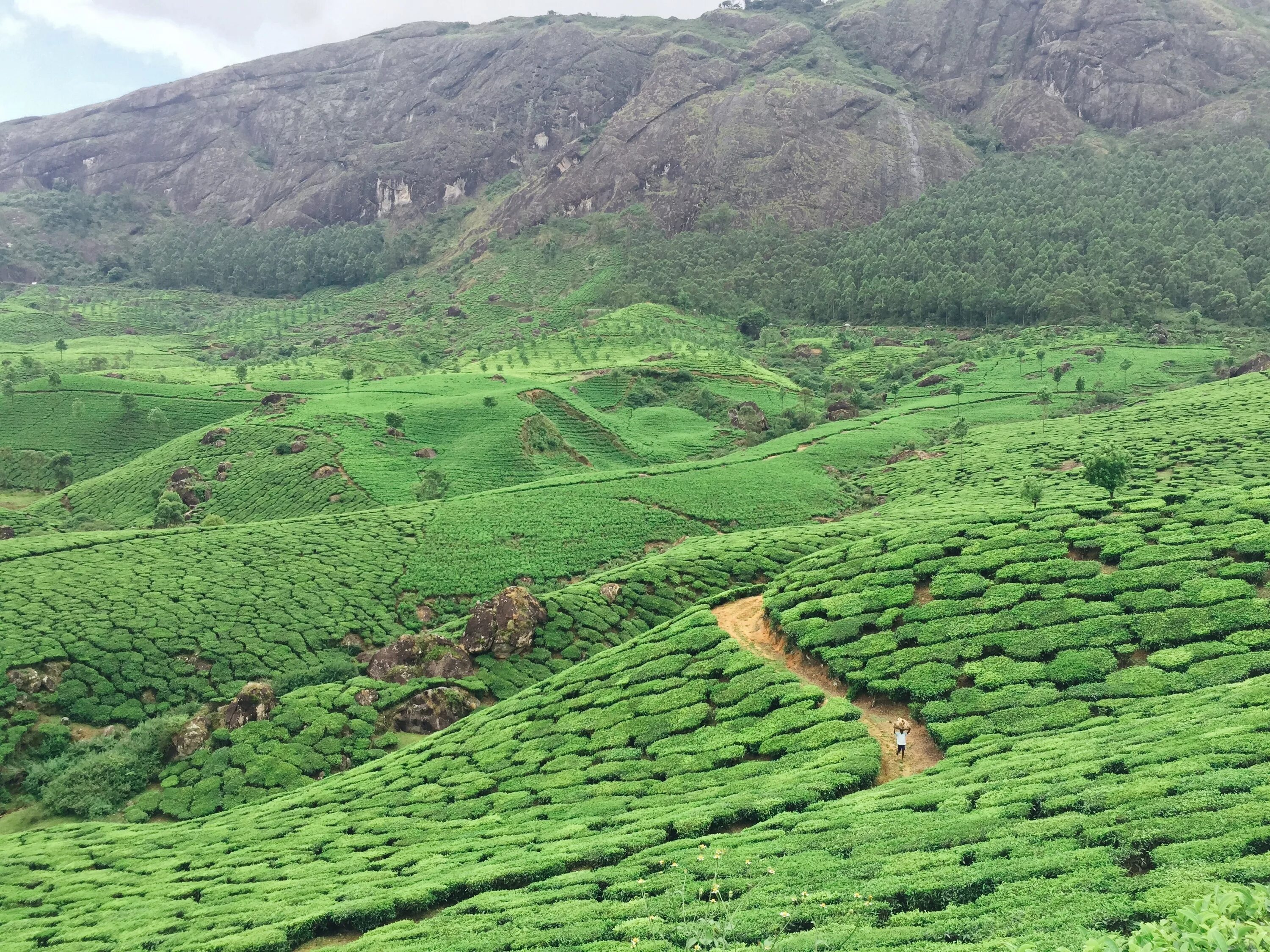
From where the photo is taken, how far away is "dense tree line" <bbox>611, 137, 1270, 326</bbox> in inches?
5728

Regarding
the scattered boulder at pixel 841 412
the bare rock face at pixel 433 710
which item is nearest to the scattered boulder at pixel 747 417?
the scattered boulder at pixel 841 412

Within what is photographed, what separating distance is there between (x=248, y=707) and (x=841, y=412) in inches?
3587

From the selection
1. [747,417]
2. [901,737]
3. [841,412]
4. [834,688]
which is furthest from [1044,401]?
[901,737]

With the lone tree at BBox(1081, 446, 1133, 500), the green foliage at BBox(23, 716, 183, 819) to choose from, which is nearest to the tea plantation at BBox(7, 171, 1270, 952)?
the green foliage at BBox(23, 716, 183, 819)

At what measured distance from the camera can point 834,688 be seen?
32.2m

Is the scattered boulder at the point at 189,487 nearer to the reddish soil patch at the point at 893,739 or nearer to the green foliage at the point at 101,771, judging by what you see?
the green foliage at the point at 101,771

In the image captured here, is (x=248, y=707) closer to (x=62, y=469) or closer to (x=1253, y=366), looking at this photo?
(x=62, y=469)

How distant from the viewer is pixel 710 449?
103 m

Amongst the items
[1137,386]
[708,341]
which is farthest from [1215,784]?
[708,341]

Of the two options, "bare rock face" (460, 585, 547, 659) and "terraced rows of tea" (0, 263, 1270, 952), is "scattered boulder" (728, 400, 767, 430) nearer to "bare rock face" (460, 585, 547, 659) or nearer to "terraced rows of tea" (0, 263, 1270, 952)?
"terraced rows of tea" (0, 263, 1270, 952)

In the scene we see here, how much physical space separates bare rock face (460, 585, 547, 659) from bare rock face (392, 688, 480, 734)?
11.5 ft

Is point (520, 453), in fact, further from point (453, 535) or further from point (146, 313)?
point (146, 313)

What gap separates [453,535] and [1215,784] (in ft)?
191

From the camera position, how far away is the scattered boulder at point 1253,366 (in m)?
96.1
